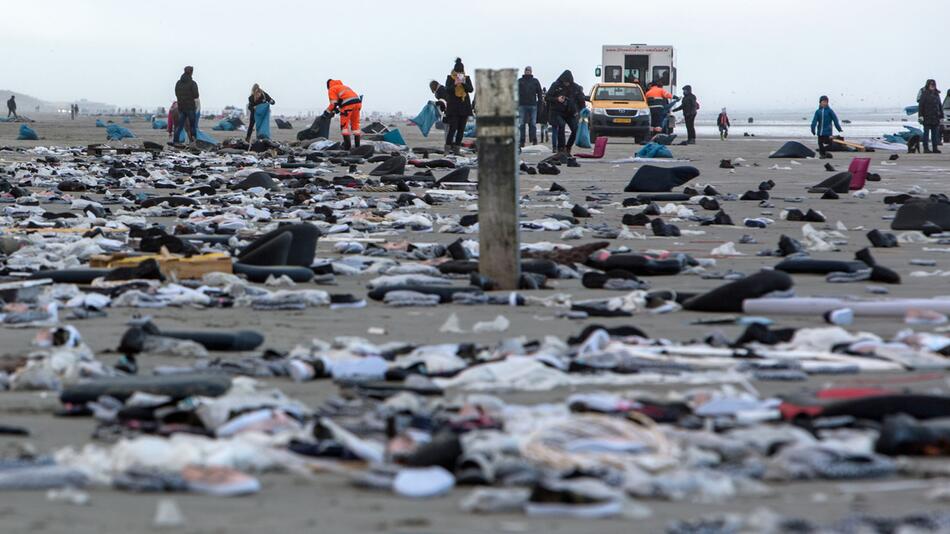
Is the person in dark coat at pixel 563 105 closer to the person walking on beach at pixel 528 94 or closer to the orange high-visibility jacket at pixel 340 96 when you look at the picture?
the person walking on beach at pixel 528 94

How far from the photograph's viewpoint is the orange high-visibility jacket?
2655 centimetres

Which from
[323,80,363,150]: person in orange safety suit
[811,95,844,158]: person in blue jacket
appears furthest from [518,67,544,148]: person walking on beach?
[811,95,844,158]: person in blue jacket

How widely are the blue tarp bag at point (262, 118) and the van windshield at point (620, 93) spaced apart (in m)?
8.87

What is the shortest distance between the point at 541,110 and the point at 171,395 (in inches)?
1264

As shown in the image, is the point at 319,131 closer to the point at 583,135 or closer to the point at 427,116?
the point at 427,116

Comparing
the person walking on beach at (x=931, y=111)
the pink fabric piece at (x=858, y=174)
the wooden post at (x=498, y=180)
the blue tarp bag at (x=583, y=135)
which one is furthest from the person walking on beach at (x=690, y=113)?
the wooden post at (x=498, y=180)

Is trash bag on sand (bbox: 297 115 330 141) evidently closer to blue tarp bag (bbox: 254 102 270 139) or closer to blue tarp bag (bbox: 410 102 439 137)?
blue tarp bag (bbox: 254 102 270 139)

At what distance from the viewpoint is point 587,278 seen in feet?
24.2

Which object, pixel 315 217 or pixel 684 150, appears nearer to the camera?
pixel 315 217

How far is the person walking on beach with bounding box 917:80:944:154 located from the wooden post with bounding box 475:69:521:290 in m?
23.8

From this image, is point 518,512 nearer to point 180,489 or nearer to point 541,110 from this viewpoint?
point 180,489

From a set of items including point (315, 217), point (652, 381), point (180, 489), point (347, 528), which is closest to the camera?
point (347, 528)

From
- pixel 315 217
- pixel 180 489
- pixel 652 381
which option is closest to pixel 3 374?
pixel 180 489

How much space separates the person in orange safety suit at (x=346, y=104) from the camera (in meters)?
26.6
